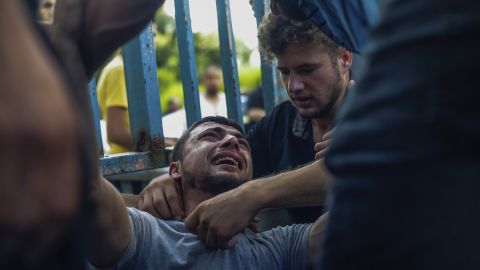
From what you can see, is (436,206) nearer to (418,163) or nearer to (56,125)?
(418,163)

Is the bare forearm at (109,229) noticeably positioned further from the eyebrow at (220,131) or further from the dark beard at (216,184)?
the eyebrow at (220,131)

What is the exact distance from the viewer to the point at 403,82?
145 centimetres

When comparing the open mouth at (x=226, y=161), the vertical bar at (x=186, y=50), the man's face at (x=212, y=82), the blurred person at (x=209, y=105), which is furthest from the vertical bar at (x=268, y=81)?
the man's face at (x=212, y=82)

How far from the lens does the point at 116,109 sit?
5.52 meters

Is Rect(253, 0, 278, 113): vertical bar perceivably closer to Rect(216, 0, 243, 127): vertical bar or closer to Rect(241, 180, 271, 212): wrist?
Rect(216, 0, 243, 127): vertical bar

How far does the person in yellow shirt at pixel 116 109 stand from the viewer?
5.41 m

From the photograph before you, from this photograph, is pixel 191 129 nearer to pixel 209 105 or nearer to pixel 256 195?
pixel 256 195

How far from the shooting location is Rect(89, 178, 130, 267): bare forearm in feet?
8.61

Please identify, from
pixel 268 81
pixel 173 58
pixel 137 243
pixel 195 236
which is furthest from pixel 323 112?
pixel 173 58

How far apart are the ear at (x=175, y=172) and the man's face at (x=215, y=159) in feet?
0.08

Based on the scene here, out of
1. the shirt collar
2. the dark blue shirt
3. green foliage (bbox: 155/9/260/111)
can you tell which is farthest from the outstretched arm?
green foliage (bbox: 155/9/260/111)

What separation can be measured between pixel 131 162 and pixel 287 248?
86 cm

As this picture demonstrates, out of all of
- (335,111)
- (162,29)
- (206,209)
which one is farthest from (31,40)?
(162,29)

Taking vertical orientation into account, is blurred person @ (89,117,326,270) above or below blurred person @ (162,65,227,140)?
above
